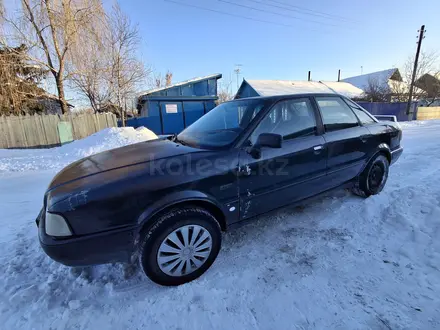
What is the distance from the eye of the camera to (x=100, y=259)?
6.09 feet

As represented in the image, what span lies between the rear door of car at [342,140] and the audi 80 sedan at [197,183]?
2 cm

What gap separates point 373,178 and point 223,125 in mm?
2628

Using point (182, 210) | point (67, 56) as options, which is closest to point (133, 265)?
point (182, 210)

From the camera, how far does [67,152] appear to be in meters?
8.88

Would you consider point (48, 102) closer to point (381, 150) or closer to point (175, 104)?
point (175, 104)

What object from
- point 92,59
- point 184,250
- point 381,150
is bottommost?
point 184,250

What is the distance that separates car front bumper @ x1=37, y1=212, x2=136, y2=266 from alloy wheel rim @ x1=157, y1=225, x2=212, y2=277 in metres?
0.30

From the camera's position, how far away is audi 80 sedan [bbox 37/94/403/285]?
5.83 ft

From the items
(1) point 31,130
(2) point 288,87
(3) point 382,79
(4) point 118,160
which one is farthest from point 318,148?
(3) point 382,79

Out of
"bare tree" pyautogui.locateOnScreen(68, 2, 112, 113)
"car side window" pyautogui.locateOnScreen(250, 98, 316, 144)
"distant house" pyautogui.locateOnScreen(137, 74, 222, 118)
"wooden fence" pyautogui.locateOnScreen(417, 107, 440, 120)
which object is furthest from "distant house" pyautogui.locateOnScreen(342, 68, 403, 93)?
"car side window" pyautogui.locateOnScreen(250, 98, 316, 144)

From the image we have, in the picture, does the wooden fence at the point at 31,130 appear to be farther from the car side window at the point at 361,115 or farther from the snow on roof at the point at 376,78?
the snow on roof at the point at 376,78

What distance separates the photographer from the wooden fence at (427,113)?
23125 mm

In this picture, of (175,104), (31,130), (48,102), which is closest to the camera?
(31,130)

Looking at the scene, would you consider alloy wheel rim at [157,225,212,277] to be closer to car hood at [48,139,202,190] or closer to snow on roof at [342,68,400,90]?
car hood at [48,139,202,190]
